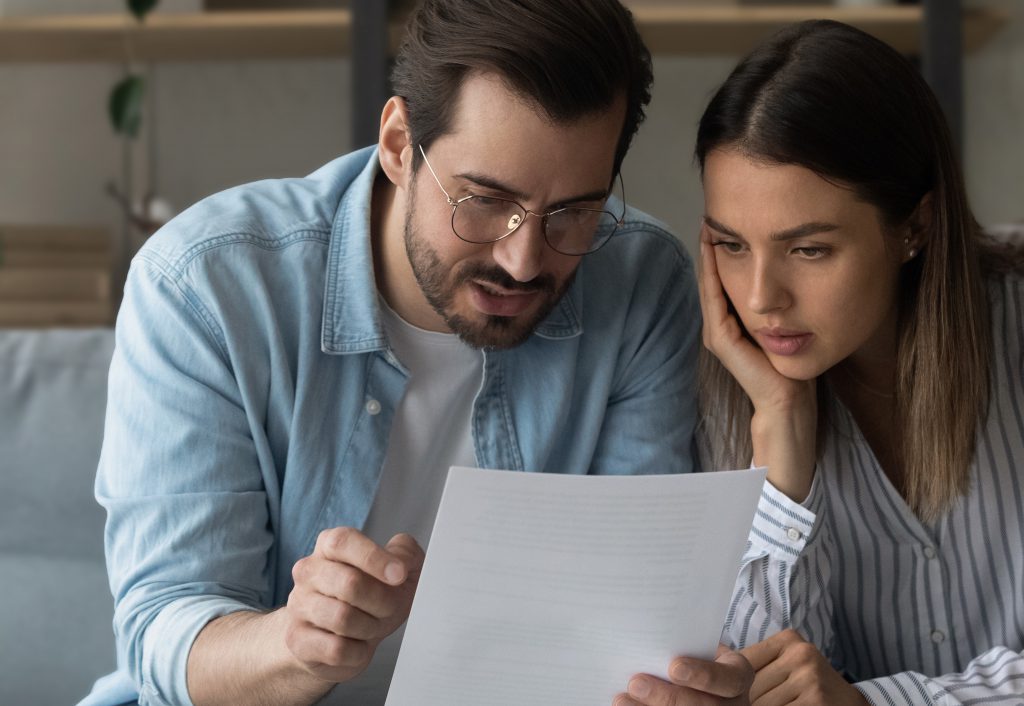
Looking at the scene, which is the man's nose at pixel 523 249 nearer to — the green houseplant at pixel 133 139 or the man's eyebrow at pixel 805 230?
the man's eyebrow at pixel 805 230

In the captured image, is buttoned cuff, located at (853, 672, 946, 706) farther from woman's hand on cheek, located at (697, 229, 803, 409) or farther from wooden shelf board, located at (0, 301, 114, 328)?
wooden shelf board, located at (0, 301, 114, 328)

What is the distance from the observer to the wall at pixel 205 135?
3.12 metres

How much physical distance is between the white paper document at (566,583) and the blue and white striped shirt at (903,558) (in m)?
0.36

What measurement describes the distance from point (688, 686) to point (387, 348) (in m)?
0.55

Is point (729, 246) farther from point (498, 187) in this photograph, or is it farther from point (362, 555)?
point (362, 555)

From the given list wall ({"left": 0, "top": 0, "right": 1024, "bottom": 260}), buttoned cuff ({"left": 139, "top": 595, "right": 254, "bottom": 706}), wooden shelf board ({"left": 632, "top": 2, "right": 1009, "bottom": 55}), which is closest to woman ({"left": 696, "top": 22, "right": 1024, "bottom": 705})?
buttoned cuff ({"left": 139, "top": 595, "right": 254, "bottom": 706})

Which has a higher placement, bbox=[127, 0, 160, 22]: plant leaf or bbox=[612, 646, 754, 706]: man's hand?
bbox=[127, 0, 160, 22]: plant leaf

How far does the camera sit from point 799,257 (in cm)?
130

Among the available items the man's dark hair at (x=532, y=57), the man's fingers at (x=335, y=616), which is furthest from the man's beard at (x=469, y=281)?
the man's fingers at (x=335, y=616)

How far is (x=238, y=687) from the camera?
114 centimetres

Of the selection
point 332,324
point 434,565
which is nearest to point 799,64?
point 332,324

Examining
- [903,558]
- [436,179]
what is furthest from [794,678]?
[436,179]

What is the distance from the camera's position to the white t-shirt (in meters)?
1.45

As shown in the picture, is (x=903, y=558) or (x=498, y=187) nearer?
(x=498, y=187)
